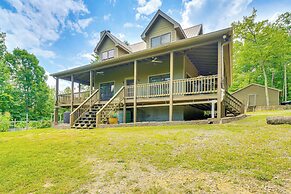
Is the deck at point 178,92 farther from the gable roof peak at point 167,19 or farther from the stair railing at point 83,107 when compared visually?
the gable roof peak at point 167,19

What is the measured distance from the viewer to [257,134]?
5648mm

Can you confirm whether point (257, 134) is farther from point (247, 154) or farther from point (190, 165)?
point (190, 165)

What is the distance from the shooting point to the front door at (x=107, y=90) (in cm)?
1569

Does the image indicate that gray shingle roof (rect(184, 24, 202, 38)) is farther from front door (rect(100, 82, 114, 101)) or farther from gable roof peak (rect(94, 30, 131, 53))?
front door (rect(100, 82, 114, 101))

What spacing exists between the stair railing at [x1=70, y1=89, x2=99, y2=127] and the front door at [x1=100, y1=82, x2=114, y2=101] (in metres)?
1.43

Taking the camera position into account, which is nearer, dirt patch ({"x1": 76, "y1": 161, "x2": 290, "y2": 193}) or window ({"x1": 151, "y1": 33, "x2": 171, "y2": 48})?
dirt patch ({"x1": 76, "y1": 161, "x2": 290, "y2": 193})

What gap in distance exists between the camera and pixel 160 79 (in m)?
13.1

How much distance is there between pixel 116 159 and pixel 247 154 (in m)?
3.14

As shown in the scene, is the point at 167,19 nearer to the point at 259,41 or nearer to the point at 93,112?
the point at 93,112

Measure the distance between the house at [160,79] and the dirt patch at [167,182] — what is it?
18.2ft

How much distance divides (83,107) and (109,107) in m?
2.61

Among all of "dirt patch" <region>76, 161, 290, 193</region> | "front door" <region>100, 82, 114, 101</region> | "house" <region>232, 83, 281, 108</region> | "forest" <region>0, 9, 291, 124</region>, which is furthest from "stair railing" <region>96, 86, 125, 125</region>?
"house" <region>232, 83, 281, 108</region>

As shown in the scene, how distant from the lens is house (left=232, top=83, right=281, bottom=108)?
23.2 m

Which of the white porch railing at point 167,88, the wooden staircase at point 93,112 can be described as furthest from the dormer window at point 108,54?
the white porch railing at point 167,88
